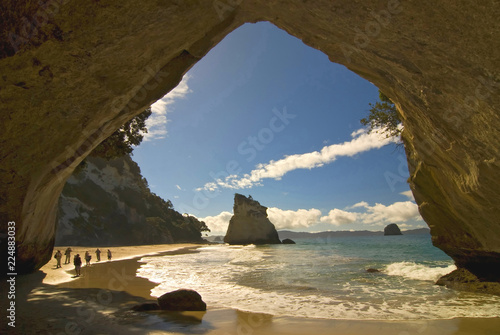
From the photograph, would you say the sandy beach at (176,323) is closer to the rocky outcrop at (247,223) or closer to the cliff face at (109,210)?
the cliff face at (109,210)

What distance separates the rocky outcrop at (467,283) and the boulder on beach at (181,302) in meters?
11.2

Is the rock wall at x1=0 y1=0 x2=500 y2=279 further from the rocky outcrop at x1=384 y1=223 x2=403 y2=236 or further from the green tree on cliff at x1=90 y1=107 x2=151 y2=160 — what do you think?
the rocky outcrop at x1=384 y1=223 x2=403 y2=236

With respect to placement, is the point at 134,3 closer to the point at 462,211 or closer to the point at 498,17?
the point at 498,17

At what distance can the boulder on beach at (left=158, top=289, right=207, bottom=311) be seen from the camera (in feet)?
28.1

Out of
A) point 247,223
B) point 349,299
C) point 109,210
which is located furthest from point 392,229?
point 349,299

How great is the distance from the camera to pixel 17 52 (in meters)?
5.38

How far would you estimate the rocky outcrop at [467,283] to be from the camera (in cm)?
1097

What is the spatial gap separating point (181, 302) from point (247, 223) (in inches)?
2673

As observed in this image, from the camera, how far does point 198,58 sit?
8.41 metres

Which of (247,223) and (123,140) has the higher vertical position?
(123,140)

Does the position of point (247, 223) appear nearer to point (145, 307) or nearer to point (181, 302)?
point (181, 302)

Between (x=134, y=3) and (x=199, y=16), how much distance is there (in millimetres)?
1675

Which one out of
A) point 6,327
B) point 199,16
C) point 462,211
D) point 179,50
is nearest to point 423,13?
→ point 199,16

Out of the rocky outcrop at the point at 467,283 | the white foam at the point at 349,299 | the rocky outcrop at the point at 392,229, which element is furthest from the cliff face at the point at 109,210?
the rocky outcrop at the point at 392,229
